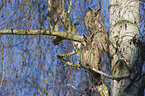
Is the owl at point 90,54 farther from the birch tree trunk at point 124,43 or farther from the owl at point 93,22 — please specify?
the birch tree trunk at point 124,43

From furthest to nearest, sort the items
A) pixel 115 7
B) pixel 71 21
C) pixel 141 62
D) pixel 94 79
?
pixel 71 21, pixel 94 79, pixel 115 7, pixel 141 62

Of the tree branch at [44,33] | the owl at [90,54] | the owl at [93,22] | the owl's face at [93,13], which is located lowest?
the owl at [90,54]

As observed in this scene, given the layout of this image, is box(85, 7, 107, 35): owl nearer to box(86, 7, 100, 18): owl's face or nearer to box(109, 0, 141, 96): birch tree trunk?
box(86, 7, 100, 18): owl's face

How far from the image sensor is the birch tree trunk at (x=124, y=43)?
1.54 m

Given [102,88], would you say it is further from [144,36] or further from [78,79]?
[144,36]

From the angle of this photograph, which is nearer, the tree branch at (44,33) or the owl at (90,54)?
the owl at (90,54)

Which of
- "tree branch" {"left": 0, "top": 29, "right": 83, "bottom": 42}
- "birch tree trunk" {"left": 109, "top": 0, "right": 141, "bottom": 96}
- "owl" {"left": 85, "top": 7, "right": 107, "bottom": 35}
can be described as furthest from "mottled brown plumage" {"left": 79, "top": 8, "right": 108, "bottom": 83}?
"birch tree trunk" {"left": 109, "top": 0, "right": 141, "bottom": 96}

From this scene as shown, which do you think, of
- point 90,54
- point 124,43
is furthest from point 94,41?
point 124,43

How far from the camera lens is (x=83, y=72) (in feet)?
6.75

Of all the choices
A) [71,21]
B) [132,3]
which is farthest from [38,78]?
[132,3]

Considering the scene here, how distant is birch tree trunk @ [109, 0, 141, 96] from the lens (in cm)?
154

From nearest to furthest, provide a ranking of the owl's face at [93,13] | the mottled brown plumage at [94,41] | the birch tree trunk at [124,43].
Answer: the birch tree trunk at [124,43] → the mottled brown plumage at [94,41] → the owl's face at [93,13]

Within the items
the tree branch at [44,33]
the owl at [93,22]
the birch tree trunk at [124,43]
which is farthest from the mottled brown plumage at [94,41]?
the birch tree trunk at [124,43]

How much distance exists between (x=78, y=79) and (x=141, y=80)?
732 mm
